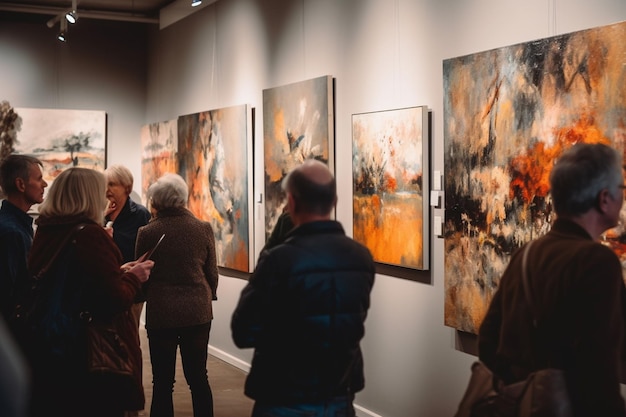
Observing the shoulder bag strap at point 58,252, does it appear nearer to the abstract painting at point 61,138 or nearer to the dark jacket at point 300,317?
the dark jacket at point 300,317

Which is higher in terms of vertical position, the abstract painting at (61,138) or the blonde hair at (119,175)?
→ the abstract painting at (61,138)

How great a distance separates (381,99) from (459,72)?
1.15 metres

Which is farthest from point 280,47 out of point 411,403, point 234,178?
point 411,403

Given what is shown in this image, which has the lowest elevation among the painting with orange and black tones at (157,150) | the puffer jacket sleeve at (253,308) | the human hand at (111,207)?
the puffer jacket sleeve at (253,308)

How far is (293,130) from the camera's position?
26.6ft

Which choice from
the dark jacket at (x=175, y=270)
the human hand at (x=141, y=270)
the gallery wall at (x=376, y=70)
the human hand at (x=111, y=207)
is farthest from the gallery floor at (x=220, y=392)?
the human hand at (x=141, y=270)

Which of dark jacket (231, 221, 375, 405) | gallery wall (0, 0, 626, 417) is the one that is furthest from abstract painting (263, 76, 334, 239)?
dark jacket (231, 221, 375, 405)

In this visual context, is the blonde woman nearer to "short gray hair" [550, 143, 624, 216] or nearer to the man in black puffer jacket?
the man in black puffer jacket

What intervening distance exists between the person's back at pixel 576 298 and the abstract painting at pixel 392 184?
300 cm

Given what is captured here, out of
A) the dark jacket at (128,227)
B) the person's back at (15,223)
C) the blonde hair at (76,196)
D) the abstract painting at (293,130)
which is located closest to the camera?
the blonde hair at (76,196)

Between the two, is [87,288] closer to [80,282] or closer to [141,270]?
[80,282]

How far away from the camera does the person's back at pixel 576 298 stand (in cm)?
281

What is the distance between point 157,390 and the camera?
618 centimetres

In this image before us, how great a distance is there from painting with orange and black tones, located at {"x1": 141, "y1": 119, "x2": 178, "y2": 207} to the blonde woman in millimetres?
6854
